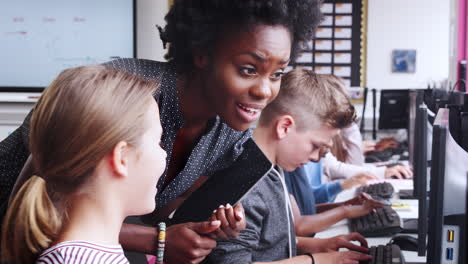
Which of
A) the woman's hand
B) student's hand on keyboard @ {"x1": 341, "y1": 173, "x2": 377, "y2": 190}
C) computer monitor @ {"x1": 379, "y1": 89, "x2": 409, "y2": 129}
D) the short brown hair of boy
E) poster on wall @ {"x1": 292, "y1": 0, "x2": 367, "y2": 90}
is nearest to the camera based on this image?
the woman's hand

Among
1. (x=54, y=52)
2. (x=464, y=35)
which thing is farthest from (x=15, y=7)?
(x=464, y=35)

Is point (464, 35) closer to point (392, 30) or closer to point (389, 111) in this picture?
point (389, 111)

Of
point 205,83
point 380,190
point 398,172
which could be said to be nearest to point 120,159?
point 205,83

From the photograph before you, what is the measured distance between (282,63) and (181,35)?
11.5 inches

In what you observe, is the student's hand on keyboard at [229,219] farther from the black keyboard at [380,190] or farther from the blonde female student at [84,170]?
the black keyboard at [380,190]

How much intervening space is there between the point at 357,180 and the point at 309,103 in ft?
3.32

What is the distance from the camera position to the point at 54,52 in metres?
4.25

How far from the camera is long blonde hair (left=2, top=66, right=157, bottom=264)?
0.96 m

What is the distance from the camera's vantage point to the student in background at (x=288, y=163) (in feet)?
5.00

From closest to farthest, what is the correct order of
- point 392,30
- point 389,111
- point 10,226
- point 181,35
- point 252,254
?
point 10,226
point 181,35
point 252,254
point 389,111
point 392,30

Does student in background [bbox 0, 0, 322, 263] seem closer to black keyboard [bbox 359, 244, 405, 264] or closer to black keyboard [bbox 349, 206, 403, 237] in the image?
black keyboard [bbox 359, 244, 405, 264]

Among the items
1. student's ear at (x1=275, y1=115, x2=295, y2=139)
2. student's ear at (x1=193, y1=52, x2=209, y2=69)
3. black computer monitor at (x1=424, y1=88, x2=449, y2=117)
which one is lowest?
student's ear at (x1=275, y1=115, x2=295, y2=139)

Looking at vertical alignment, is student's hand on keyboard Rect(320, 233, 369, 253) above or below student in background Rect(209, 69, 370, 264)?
below

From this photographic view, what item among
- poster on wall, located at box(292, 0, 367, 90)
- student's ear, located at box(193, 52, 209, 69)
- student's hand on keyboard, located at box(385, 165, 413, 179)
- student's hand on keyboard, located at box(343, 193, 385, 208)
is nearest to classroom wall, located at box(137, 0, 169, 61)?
poster on wall, located at box(292, 0, 367, 90)
